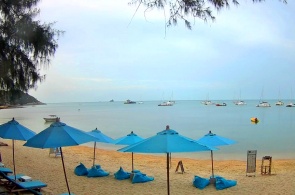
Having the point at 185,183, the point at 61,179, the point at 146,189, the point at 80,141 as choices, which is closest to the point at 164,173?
the point at 185,183

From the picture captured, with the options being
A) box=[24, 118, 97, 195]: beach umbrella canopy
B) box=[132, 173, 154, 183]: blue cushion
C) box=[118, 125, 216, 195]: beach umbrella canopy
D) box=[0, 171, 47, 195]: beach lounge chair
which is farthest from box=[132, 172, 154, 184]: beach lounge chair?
box=[118, 125, 216, 195]: beach umbrella canopy

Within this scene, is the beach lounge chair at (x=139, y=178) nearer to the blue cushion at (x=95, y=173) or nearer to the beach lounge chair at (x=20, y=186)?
the blue cushion at (x=95, y=173)

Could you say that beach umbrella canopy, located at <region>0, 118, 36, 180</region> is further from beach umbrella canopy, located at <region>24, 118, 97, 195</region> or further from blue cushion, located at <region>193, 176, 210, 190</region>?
blue cushion, located at <region>193, 176, 210, 190</region>

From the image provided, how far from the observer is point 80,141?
5430 mm

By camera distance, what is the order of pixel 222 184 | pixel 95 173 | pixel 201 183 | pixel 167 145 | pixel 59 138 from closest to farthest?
pixel 167 145 < pixel 59 138 < pixel 222 184 < pixel 201 183 < pixel 95 173

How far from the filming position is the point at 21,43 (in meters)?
7.13

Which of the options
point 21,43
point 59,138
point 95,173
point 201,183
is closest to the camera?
point 59,138

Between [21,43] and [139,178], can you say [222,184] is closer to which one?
[139,178]

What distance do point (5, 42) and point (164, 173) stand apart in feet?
23.0

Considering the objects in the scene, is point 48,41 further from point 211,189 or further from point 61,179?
point 211,189

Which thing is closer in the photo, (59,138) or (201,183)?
(59,138)

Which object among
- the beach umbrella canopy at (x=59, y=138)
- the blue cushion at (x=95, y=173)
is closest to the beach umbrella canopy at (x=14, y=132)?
the beach umbrella canopy at (x=59, y=138)

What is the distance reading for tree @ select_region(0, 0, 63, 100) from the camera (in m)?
6.84

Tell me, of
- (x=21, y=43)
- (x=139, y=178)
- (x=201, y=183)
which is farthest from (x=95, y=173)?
(x=21, y=43)
